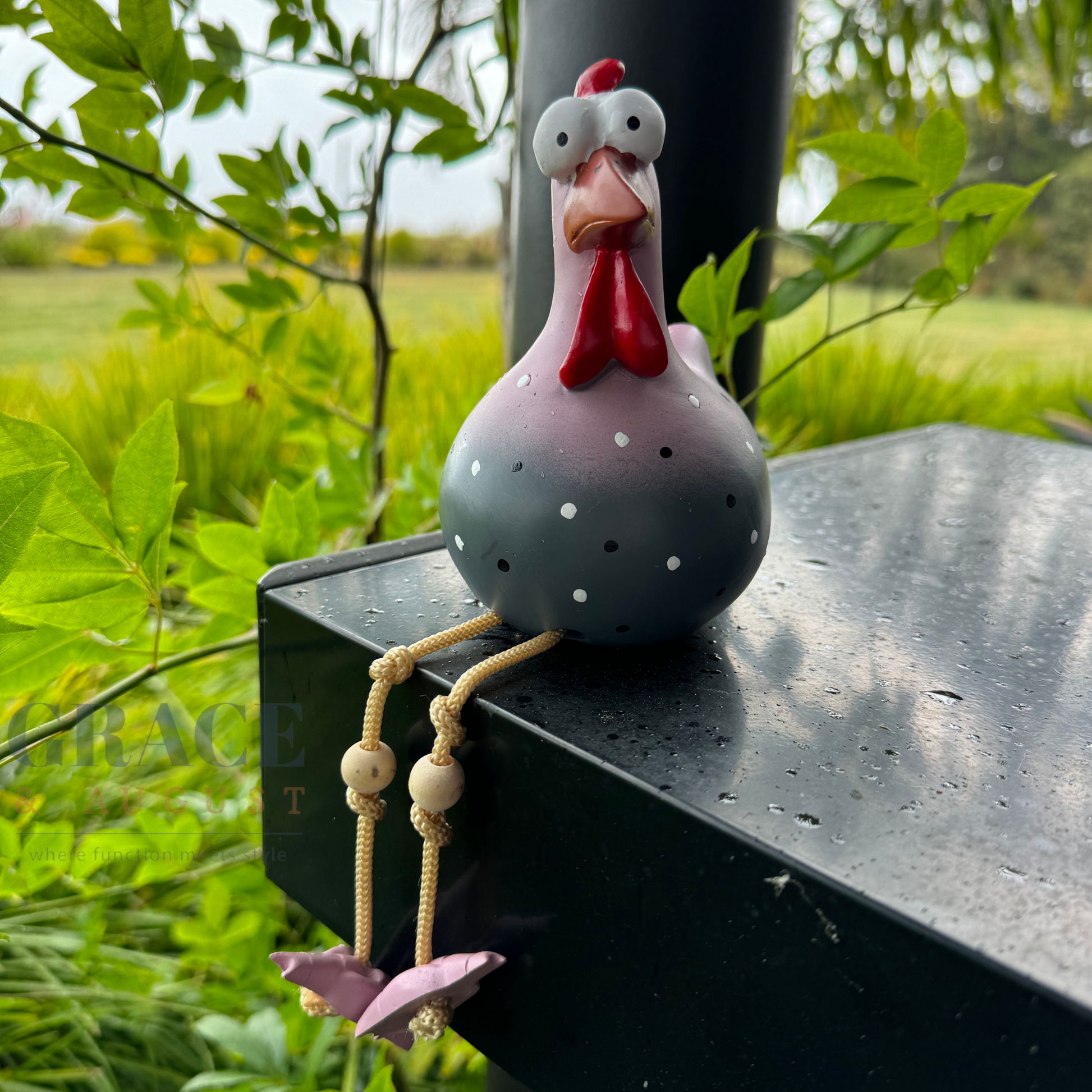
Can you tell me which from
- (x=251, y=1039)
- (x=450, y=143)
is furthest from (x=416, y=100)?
(x=251, y=1039)

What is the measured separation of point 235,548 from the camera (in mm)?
469

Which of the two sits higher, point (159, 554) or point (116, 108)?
point (116, 108)

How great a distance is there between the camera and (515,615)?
1.17ft

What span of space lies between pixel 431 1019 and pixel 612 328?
271 mm

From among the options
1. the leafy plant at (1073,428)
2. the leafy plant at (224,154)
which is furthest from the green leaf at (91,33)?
the leafy plant at (1073,428)

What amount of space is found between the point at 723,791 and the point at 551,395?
159 mm

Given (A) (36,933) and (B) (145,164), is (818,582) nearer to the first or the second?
(B) (145,164)

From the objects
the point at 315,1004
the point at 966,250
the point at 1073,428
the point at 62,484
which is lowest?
the point at 315,1004

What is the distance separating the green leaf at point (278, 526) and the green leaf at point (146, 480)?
10 cm

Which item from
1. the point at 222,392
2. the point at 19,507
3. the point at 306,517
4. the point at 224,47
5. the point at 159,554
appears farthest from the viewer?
the point at 222,392

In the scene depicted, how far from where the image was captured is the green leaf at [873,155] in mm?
407

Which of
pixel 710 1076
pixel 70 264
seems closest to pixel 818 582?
pixel 710 1076

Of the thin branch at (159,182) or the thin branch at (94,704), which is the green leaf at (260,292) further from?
the thin branch at (94,704)

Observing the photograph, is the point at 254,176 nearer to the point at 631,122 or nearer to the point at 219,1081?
the point at 631,122
